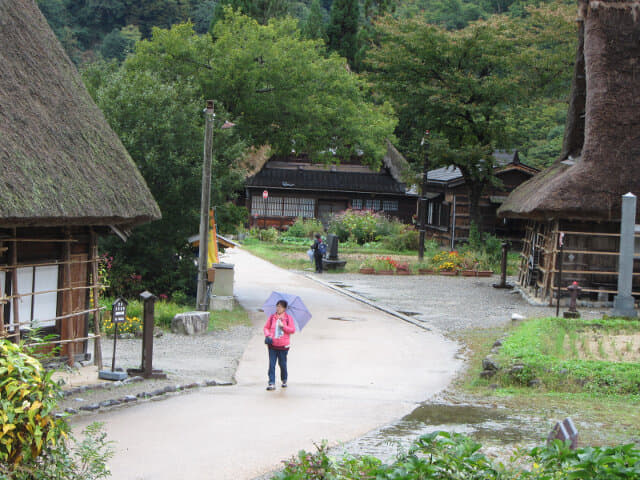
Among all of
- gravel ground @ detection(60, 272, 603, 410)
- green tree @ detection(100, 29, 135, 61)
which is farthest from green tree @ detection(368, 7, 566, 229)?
green tree @ detection(100, 29, 135, 61)

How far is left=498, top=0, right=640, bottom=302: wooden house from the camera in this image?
70.6 feet

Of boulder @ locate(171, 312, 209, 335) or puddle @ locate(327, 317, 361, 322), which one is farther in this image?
puddle @ locate(327, 317, 361, 322)

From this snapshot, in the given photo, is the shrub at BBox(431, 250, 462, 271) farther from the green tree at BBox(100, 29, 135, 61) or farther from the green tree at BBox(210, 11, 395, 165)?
the green tree at BBox(100, 29, 135, 61)

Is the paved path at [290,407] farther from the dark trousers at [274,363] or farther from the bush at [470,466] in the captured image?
the bush at [470,466]

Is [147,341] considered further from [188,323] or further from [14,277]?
[188,323]

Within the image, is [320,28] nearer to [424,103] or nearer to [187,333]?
[424,103]

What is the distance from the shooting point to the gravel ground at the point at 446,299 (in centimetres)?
2091

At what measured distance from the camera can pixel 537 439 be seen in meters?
8.87

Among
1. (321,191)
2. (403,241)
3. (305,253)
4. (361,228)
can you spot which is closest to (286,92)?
(305,253)

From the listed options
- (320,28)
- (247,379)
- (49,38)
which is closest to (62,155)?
(49,38)

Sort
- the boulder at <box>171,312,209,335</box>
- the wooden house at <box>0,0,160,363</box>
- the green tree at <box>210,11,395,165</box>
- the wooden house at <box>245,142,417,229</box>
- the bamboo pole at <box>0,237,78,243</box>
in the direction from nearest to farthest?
the wooden house at <box>0,0,160,363</box>, the bamboo pole at <box>0,237,78,243</box>, the boulder at <box>171,312,209,335</box>, the green tree at <box>210,11,395,165</box>, the wooden house at <box>245,142,417,229</box>

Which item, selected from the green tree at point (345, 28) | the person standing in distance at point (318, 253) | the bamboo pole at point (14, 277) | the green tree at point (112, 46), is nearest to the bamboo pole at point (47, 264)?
the bamboo pole at point (14, 277)

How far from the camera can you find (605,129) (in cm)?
2203

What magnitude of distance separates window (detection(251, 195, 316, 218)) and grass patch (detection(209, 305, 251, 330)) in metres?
28.6
